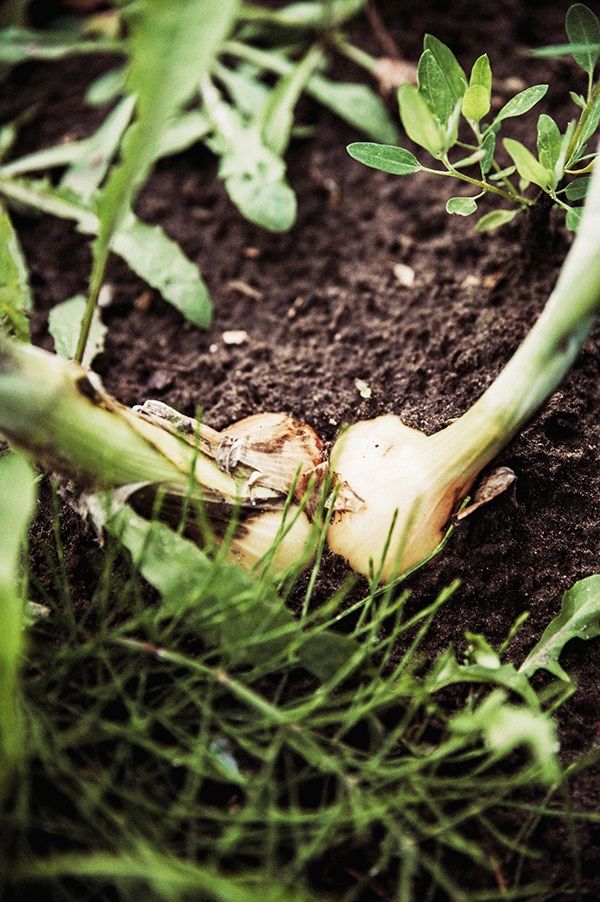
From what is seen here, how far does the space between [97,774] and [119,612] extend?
175mm

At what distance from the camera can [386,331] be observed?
1.13 meters

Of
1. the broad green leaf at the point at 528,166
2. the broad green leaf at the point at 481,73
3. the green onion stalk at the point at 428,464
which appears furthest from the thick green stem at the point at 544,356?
the broad green leaf at the point at 481,73

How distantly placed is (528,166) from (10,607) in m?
0.68

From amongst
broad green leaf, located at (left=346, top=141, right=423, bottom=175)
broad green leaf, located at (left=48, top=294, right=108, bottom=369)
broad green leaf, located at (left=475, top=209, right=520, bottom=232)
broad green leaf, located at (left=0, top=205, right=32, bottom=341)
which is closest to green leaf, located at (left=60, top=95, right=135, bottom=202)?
broad green leaf, located at (left=48, top=294, right=108, bottom=369)

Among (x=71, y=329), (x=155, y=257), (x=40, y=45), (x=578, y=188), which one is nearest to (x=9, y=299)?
(x=71, y=329)

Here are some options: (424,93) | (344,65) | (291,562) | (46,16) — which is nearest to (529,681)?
(291,562)

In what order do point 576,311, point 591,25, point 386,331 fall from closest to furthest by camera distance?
1. point 576,311
2. point 591,25
3. point 386,331

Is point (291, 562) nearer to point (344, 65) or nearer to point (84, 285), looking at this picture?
point (84, 285)

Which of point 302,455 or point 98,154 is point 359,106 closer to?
point 98,154

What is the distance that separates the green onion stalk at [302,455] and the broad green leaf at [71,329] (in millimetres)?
286

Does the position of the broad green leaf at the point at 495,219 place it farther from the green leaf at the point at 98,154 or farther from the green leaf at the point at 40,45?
the green leaf at the point at 40,45

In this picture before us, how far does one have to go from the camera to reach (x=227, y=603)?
0.72 meters

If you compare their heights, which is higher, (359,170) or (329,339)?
(359,170)

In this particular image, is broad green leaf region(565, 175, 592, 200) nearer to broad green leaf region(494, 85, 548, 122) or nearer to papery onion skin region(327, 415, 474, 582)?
broad green leaf region(494, 85, 548, 122)
